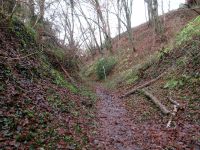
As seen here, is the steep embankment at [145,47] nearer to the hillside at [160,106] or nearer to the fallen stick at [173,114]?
the hillside at [160,106]

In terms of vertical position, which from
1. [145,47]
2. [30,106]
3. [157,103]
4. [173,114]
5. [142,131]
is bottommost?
[142,131]

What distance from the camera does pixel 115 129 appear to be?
814 centimetres

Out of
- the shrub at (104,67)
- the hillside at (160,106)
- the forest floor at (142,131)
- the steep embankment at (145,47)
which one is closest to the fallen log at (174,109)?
the hillside at (160,106)

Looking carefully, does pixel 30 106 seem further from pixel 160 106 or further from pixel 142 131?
pixel 160 106

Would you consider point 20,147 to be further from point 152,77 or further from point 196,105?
point 152,77

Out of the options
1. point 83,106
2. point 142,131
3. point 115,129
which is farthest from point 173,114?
point 83,106

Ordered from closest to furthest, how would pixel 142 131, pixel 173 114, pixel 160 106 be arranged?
1. pixel 142 131
2. pixel 173 114
3. pixel 160 106

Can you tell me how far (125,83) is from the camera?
1808cm

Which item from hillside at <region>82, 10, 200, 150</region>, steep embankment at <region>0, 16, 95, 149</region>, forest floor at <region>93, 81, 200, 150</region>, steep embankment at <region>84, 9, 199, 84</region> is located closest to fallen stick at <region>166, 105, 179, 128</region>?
hillside at <region>82, 10, 200, 150</region>

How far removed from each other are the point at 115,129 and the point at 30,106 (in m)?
2.86

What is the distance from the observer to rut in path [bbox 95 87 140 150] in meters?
6.59

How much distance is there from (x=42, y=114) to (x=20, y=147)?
190cm

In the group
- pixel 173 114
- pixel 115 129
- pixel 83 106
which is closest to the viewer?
pixel 115 129

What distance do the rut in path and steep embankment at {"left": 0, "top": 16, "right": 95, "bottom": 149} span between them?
0.44 meters
